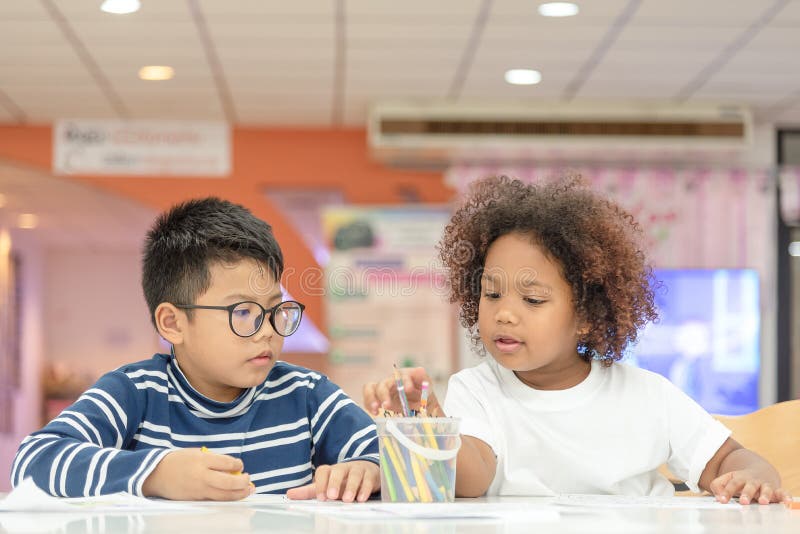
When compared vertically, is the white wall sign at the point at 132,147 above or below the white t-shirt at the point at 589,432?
above

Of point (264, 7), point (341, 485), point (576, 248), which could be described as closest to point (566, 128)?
point (264, 7)

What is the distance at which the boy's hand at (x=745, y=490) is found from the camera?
1.32 meters

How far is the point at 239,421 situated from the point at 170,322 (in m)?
0.20

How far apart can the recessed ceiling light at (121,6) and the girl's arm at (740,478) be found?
3225mm

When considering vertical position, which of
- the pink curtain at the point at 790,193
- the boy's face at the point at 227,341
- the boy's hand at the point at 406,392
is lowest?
the boy's hand at the point at 406,392

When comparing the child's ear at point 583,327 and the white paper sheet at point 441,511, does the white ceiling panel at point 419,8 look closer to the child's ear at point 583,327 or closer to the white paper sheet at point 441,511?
the child's ear at point 583,327

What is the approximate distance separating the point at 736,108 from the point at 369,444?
15.8 feet

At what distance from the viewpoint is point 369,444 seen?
57.8 inches

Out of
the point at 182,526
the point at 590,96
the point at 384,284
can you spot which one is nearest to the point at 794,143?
the point at 590,96

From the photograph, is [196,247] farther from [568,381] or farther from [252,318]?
[568,381]

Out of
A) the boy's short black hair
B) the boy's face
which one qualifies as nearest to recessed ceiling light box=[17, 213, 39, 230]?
the boy's short black hair

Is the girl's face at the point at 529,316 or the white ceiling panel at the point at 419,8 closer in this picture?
the girl's face at the point at 529,316

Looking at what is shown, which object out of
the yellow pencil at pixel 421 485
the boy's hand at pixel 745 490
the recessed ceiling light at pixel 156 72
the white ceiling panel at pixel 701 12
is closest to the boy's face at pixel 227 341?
the yellow pencil at pixel 421 485

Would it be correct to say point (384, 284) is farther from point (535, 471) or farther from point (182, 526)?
point (182, 526)
